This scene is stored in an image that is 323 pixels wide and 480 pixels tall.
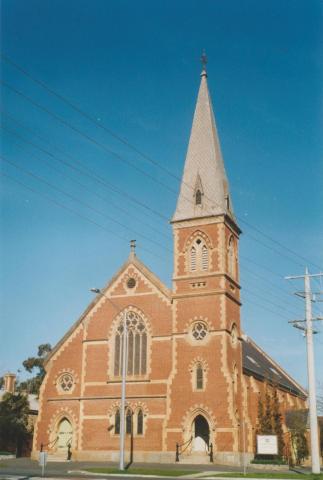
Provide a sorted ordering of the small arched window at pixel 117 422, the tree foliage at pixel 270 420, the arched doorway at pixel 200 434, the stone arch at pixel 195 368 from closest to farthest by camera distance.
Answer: the arched doorway at pixel 200 434, the stone arch at pixel 195 368, the tree foliage at pixel 270 420, the small arched window at pixel 117 422

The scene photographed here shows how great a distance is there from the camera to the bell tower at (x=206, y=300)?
42406 millimetres

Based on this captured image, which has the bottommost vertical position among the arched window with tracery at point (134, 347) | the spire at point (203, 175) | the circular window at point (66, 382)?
the circular window at point (66, 382)

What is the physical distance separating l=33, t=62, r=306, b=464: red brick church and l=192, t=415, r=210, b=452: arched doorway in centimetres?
7

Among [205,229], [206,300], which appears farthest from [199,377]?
[205,229]

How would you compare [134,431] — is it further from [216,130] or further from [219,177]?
[216,130]

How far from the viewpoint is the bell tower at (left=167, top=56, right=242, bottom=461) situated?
42406 millimetres

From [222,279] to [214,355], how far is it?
18.7ft

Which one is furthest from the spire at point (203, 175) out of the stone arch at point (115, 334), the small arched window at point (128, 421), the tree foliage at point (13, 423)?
the tree foliage at point (13, 423)

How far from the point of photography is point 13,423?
176 ft

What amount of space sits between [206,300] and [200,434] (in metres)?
9.67

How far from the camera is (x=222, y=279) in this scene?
45.3 m

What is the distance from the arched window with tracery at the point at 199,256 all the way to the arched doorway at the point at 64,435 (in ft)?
51.6

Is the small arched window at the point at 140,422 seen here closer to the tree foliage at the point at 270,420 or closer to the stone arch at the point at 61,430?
the stone arch at the point at 61,430

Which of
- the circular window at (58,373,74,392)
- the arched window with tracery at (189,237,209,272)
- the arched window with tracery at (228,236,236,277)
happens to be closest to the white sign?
the arched window with tracery at (189,237,209,272)
